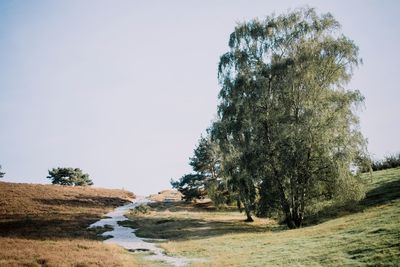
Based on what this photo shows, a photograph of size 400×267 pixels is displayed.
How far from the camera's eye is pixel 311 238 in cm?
2222

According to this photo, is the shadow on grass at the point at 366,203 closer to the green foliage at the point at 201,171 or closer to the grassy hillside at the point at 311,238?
the grassy hillside at the point at 311,238

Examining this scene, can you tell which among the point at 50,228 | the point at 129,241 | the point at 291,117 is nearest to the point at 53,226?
the point at 50,228

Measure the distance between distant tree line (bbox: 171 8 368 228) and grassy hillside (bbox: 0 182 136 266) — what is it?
1476 cm

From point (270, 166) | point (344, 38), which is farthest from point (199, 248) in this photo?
point (344, 38)

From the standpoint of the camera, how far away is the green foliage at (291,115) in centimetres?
2958

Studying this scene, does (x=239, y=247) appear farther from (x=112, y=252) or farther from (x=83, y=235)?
(x=83, y=235)

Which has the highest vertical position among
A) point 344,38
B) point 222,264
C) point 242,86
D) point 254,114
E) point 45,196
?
point 344,38

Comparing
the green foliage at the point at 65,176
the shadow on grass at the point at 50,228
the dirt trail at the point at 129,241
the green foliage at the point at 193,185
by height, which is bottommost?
the dirt trail at the point at 129,241

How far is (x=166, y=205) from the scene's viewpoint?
62000 millimetres

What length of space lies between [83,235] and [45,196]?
2427cm

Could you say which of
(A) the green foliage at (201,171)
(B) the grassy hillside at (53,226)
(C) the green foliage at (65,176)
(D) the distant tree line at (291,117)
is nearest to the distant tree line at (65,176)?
(C) the green foliage at (65,176)

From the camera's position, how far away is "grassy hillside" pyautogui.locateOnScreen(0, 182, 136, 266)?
891 inches

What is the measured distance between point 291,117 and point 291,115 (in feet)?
1.15

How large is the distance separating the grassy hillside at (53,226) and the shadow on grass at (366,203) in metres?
19.0
